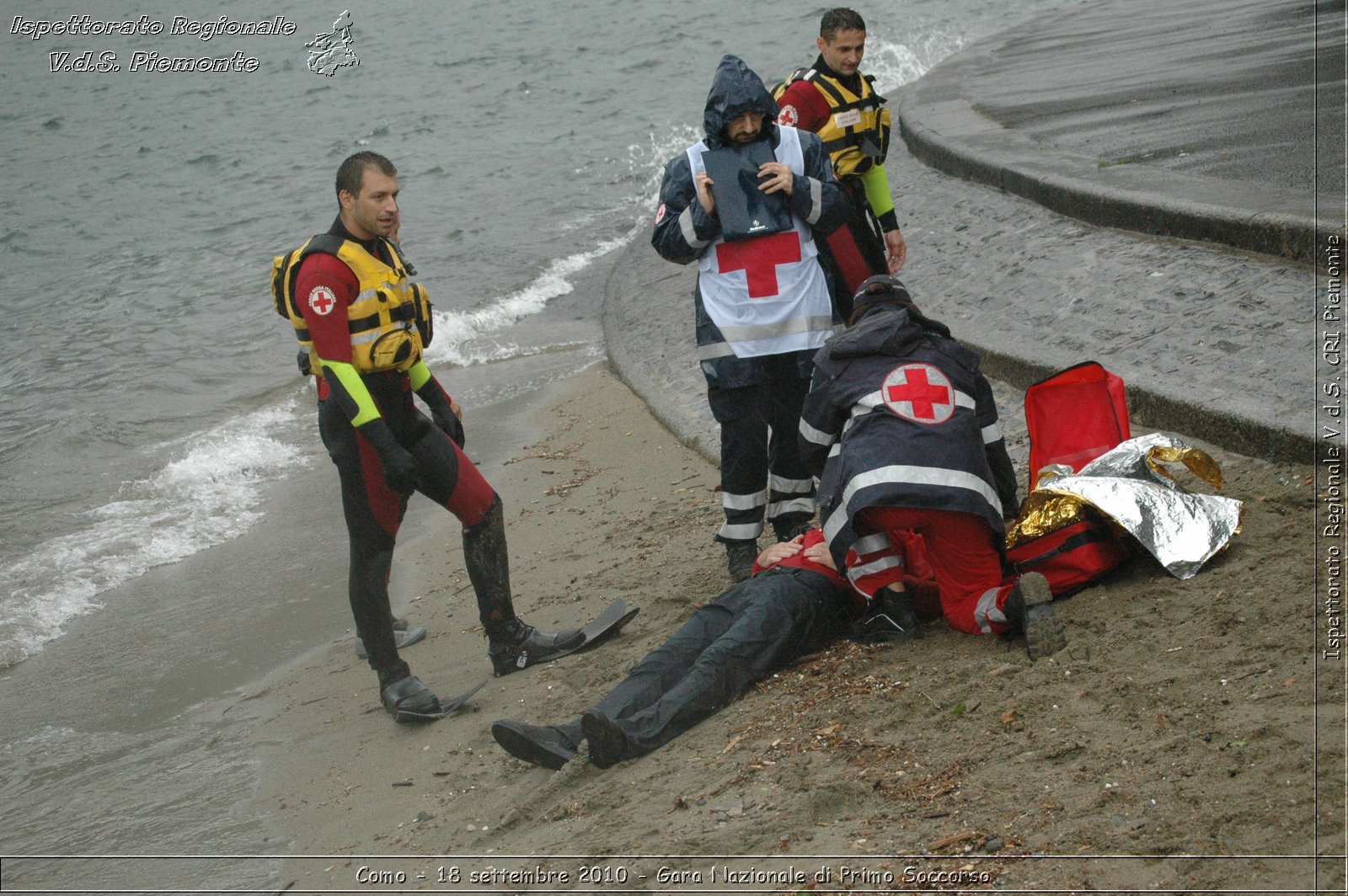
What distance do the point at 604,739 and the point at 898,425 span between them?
1456 mm

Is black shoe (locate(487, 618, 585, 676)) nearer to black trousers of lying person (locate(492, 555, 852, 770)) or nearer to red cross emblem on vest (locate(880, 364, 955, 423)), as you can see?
black trousers of lying person (locate(492, 555, 852, 770))

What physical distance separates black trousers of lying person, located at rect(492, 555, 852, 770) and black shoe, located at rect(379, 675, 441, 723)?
0.73m

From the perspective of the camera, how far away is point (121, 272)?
58.5 feet

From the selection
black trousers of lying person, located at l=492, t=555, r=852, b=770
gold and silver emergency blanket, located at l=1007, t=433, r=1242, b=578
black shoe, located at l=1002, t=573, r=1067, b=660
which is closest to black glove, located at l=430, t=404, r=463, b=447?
black trousers of lying person, located at l=492, t=555, r=852, b=770

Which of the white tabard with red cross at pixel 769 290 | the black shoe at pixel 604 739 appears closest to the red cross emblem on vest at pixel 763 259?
the white tabard with red cross at pixel 769 290

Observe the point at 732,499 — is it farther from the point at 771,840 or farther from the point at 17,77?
the point at 17,77

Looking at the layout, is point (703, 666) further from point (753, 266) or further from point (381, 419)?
point (753, 266)

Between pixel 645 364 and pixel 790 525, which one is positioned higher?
Answer: pixel 645 364

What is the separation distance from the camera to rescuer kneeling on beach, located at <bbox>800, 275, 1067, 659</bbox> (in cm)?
439

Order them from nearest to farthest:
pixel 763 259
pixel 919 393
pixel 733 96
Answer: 1. pixel 919 393
2. pixel 733 96
3. pixel 763 259

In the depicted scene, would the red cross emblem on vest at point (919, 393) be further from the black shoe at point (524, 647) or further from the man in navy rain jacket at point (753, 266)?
the black shoe at point (524, 647)

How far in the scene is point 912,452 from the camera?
441 centimetres

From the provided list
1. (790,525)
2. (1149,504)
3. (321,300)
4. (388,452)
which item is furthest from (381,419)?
(1149,504)

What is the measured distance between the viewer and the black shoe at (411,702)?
5.15 metres
